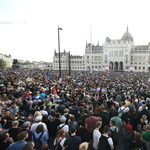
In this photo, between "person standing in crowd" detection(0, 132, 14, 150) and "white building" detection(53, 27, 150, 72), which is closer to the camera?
"person standing in crowd" detection(0, 132, 14, 150)

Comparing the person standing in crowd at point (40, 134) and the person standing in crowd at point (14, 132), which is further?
the person standing in crowd at point (40, 134)

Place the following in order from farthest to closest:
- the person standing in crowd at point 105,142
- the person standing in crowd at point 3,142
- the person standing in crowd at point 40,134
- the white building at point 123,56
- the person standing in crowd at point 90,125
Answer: the white building at point 123,56, the person standing in crowd at point 90,125, the person standing in crowd at point 40,134, the person standing in crowd at point 105,142, the person standing in crowd at point 3,142

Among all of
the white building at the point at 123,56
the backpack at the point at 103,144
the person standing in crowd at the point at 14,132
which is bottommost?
the backpack at the point at 103,144

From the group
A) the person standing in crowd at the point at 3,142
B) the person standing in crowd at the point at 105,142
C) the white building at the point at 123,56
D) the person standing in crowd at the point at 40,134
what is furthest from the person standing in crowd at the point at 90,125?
the white building at the point at 123,56

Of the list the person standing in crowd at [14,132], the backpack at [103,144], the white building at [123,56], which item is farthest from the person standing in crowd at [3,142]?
the white building at [123,56]

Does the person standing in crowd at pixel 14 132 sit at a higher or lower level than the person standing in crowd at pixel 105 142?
higher

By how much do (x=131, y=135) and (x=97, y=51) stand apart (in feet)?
257

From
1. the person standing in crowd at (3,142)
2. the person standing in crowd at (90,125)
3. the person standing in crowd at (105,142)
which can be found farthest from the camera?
the person standing in crowd at (90,125)

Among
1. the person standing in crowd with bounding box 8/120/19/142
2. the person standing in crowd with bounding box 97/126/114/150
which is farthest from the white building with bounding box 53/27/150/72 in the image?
the person standing in crowd with bounding box 8/120/19/142

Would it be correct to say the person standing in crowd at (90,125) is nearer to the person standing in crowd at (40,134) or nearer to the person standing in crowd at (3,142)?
the person standing in crowd at (40,134)

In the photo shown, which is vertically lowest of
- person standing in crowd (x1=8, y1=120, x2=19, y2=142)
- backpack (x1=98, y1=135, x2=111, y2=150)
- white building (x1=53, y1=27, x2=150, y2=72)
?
backpack (x1=98, y1=135, x2=111, y2=150)

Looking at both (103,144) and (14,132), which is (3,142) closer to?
(14,132)

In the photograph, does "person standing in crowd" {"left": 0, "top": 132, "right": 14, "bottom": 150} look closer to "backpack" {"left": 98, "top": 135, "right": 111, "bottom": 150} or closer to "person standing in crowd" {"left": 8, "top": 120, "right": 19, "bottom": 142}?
"person standing in crowd" {"left": 8, "top": 120, "right": 19, "bottom": 142}

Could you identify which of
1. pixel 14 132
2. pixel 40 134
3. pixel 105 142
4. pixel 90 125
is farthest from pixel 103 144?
pixel 14 132
